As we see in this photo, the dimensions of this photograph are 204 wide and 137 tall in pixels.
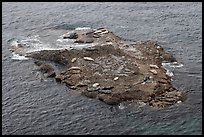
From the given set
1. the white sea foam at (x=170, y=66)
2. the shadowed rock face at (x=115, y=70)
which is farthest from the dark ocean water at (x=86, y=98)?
the shadowed rock face at (x=115, y=70)

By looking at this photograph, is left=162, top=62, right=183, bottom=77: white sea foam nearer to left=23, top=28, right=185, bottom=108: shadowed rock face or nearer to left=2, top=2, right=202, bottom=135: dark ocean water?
left=23, top=28, right=185, bottom=108: shadowed rock face

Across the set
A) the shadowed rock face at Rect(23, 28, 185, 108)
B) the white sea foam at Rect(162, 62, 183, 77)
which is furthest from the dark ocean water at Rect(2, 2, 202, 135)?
the shadowed rock face at Rect(23, 28, 185, 108)

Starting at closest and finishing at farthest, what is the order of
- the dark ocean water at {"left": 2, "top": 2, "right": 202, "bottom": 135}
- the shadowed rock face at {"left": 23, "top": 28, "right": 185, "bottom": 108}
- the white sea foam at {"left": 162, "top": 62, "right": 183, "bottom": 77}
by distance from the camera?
the dark ocean water at {"left": 2, "top": 2, "right": 202, "bottom": 135}, the shadowed rock face at {"left": 23, "top": 28, "right": 185, "bottom": 108}, the white sea foam at {"left": 162, "top": 62, "right": 183, "bottom": 77}

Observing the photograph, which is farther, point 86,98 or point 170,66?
point 170,66

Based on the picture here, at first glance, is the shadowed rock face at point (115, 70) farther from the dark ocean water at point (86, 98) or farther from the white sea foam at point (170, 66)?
the dark ocean water at point (86, 98)

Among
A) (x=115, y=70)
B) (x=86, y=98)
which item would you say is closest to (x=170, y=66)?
(x=115, y=70)

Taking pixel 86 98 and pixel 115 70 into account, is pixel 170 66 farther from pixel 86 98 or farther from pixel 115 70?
pixel 86 98

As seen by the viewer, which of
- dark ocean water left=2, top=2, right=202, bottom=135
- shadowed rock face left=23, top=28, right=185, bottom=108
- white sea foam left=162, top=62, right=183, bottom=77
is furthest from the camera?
white sea foam left=162, top=62, right=183, bottom=77
